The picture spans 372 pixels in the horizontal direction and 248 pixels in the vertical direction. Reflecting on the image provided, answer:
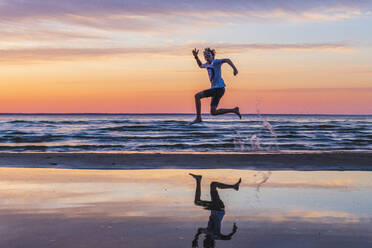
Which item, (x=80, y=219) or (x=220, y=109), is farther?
(x=220, y=109)

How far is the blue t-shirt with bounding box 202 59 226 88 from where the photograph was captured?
1087cm

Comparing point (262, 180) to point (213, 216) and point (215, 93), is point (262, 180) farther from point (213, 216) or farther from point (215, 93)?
point (213, 216)

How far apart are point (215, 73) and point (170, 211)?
5.20 meters

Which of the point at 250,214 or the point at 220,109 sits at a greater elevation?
the point at 220,109

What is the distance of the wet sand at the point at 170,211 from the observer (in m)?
5.13

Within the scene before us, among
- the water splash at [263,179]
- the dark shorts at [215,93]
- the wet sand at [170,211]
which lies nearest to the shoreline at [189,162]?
the water splash at [263,179]

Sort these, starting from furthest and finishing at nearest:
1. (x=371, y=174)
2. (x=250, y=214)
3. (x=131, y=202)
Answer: (x=371, y=174)
(x=131, y=202)
(x=250, y=214)

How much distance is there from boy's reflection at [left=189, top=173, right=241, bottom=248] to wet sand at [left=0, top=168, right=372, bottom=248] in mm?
76

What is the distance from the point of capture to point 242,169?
1232cm

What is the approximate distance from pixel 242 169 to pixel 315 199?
4.73 meters

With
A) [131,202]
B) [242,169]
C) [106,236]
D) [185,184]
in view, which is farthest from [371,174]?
[106,236]

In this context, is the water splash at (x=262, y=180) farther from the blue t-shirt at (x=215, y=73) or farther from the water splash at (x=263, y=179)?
the blue t-shirt at (x=215, y=73)

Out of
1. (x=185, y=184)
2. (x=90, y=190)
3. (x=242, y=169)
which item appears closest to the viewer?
(x=90, y=190)

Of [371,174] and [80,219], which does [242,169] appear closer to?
[371,174]
